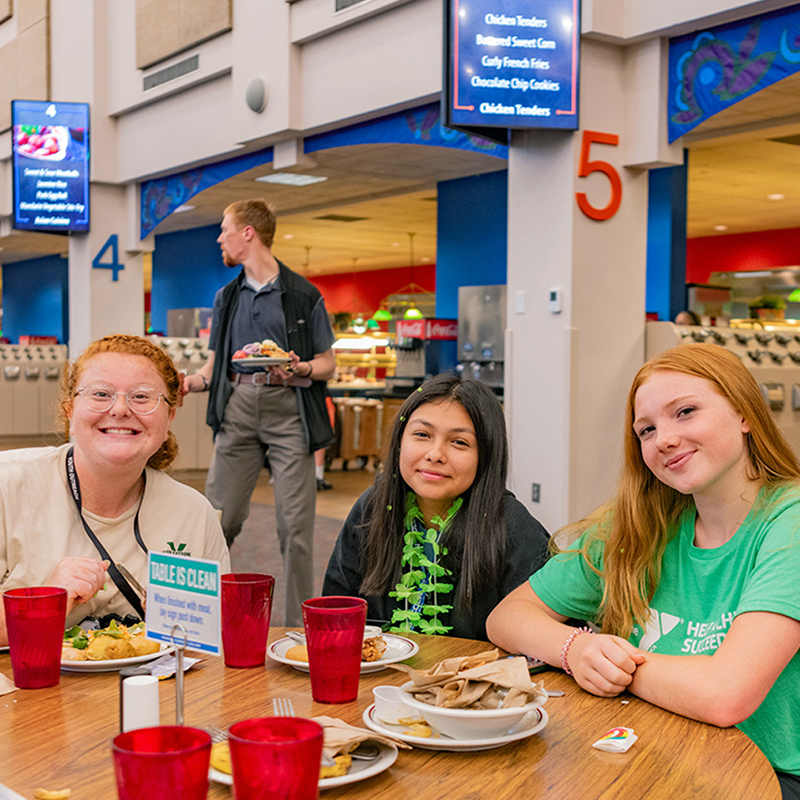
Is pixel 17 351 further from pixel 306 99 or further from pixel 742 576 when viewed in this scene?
pixel 742 576

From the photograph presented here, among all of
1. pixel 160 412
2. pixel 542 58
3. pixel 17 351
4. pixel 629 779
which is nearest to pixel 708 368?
pixel 629 779

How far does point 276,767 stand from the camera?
0.80 metres

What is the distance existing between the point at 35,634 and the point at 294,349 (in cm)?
288

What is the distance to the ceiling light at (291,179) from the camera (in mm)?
9523

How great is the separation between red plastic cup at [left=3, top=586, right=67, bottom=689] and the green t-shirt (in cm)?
81

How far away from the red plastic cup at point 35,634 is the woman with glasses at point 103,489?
15.0 inches

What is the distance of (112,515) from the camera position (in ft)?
6.18

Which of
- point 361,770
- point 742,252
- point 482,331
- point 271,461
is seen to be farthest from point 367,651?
point 742,252

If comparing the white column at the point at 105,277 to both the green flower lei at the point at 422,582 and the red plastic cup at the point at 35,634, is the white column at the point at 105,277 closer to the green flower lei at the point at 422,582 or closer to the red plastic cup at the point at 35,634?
the green flower lei at the point at 422,582

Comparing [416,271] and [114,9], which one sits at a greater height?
[114,9]

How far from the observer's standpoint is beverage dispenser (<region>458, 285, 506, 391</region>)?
8.66 meters

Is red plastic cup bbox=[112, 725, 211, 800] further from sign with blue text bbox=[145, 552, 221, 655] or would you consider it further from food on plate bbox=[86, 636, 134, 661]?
food on plate bbox=[86, 636, 134, 661]

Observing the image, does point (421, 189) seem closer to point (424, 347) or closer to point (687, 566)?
point (424, 347)

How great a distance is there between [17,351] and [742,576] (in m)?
13.1
